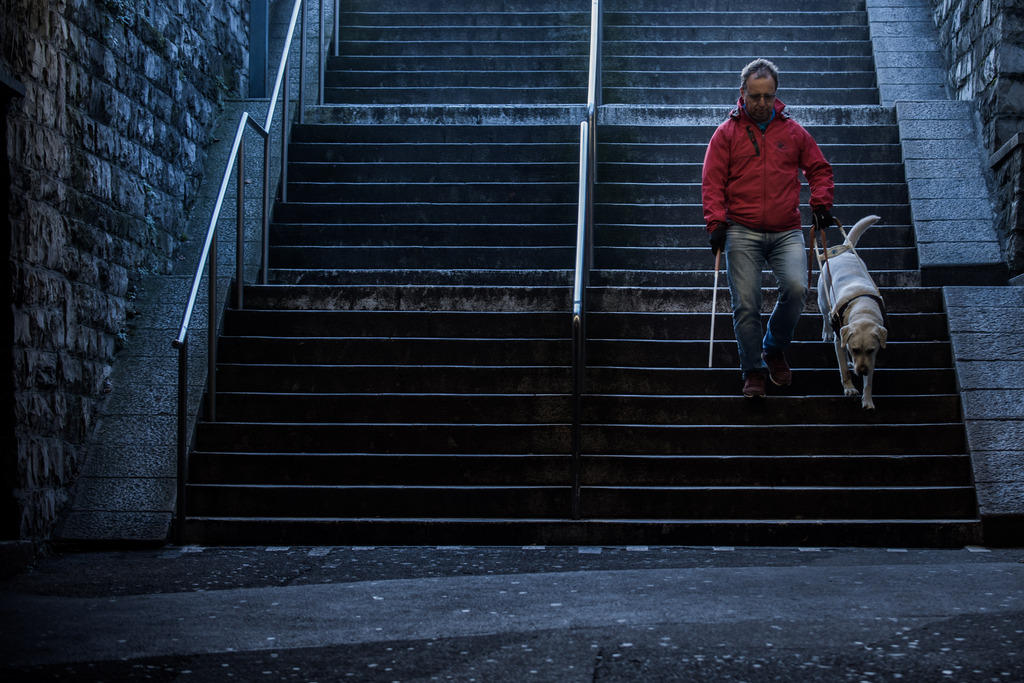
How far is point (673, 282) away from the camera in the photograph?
816 cm

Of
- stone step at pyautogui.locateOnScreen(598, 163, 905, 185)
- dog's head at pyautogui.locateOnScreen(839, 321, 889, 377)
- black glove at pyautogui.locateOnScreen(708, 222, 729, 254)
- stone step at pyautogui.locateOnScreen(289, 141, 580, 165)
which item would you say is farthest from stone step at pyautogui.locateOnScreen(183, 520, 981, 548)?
stone step at pyautogui.locateOnScreen(289, 141, 580, 165)

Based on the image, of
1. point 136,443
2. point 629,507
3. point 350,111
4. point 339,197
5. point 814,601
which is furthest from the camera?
point 350,111

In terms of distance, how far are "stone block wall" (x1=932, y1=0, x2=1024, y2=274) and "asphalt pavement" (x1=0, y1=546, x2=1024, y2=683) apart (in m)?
3.14

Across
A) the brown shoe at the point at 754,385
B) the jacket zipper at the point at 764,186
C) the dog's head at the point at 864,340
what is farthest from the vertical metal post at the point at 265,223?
the dog's head at the point at 864,340

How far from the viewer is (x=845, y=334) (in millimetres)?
6621

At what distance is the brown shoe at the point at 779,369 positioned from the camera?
273 inches

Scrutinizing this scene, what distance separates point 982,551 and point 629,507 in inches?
62.0

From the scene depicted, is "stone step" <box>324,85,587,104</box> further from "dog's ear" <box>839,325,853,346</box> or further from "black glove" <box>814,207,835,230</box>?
"dog's ear" <box>839,325,853,346</box>

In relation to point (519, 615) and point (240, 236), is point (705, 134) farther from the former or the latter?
point (519, 615)

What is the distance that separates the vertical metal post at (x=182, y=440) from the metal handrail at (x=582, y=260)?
1.82m

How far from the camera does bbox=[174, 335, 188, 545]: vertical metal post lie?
6105 millimetres

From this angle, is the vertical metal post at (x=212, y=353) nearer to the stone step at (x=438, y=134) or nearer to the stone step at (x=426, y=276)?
the stone step at (x=426, y=276)

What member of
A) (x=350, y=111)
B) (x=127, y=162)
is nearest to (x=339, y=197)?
(x=350, y=111)

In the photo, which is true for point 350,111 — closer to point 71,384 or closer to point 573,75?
point 573,75
